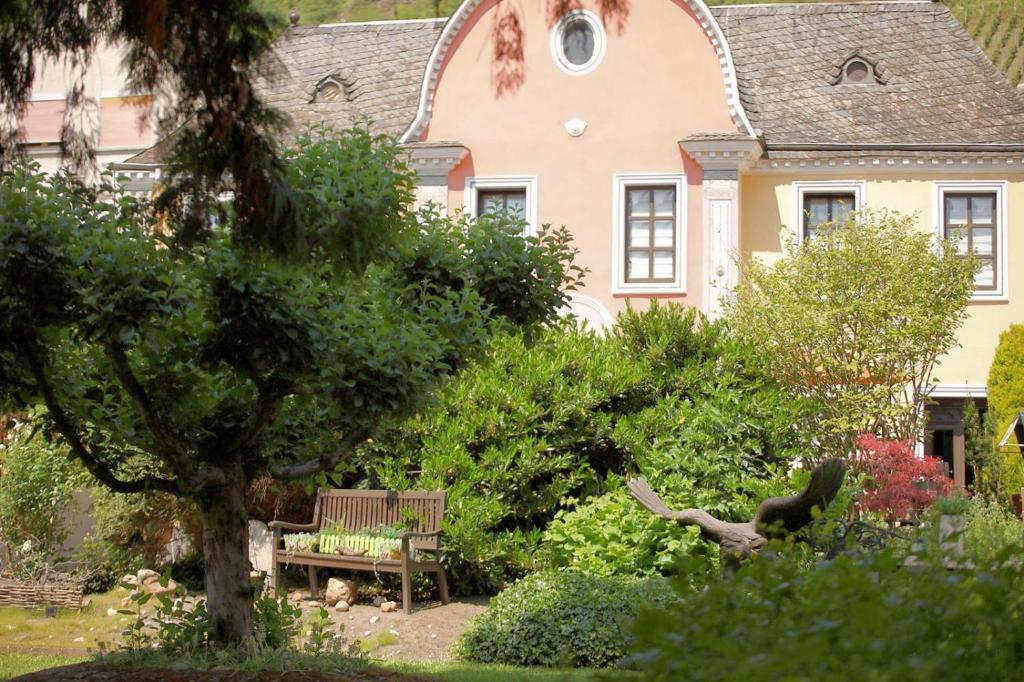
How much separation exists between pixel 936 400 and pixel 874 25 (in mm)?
7452

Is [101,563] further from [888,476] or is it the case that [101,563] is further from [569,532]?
[888,476]

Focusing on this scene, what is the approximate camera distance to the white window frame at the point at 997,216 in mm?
20484

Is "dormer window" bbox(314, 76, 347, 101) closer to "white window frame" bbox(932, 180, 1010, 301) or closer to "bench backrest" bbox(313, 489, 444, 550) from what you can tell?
"bench backrest" bbox(313, 489, 444, 550)

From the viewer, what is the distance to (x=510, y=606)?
1188cm

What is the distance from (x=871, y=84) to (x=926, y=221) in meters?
3.08

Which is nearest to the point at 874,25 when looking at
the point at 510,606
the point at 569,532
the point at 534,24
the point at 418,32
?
the point at 534,24

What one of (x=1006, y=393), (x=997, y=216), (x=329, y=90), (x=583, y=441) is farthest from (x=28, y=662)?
(x=997, y=216)

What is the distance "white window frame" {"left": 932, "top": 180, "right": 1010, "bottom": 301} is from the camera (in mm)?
20484

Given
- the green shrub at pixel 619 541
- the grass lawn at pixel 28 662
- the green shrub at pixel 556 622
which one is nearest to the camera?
the grass lawn at pixel 28 662

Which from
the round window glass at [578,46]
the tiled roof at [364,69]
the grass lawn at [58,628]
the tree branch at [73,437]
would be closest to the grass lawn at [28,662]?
the grass lawn at [58,628]

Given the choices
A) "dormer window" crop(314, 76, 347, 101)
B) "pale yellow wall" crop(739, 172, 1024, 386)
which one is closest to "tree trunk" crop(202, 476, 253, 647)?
"pale yellow wall" crop(739, 172, 1024, 386)

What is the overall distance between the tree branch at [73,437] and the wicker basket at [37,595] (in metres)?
6.69

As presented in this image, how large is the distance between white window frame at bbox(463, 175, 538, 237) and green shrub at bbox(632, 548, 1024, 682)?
54.9 ft

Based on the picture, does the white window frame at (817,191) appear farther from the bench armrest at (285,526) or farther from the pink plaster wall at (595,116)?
the bench armrest at (285,526)
